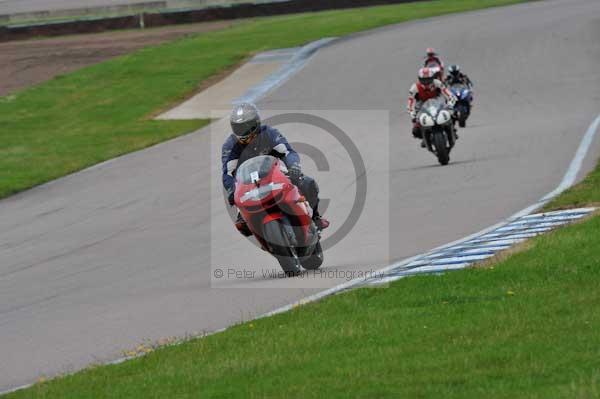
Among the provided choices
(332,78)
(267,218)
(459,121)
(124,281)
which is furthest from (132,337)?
(332,78)

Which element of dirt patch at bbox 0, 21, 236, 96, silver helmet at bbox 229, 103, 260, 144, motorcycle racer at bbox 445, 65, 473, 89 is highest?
silver helmet at bbox 229, 103, 260, 144

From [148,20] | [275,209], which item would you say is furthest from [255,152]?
[148,20]

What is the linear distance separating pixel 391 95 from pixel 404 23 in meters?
12.6

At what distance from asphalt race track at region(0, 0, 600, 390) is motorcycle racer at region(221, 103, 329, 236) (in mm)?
775

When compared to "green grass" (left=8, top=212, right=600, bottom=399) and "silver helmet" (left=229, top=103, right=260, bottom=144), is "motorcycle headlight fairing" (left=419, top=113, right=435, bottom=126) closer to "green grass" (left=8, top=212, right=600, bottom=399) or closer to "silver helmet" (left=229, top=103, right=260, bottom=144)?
"silver helmet" (left=229, top=103, right=260, bottom=144)

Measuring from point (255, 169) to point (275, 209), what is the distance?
416mm

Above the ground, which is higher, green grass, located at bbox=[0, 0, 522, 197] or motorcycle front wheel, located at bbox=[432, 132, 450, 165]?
motorcycle front wheel, located at bbox=[432, 132, 450, 165]

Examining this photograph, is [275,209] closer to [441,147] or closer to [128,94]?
[441,147]

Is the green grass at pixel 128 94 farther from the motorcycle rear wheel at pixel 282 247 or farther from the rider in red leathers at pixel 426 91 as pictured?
the motorcycle rear wheel at pixel 282 247

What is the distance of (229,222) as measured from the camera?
16328 mm

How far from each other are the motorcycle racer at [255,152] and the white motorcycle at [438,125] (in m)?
8.38

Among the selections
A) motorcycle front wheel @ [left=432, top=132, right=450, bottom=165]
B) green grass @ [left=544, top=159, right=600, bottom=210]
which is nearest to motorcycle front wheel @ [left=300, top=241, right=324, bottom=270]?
green grass @ [left=544, top=159, right=600, bottom=210]

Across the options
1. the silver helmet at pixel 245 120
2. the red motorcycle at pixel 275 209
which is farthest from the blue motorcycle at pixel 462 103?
the red motorcycle at pixel 275 209

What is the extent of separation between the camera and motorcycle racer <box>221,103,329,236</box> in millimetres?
11758
